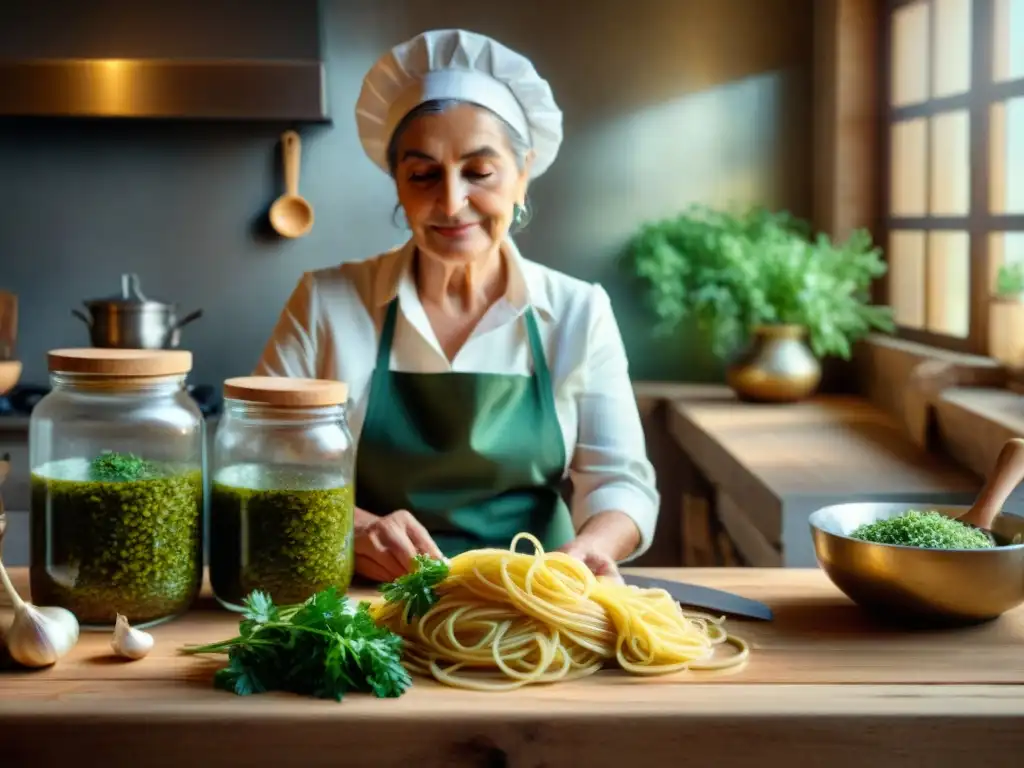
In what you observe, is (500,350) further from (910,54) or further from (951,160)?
(910,54)

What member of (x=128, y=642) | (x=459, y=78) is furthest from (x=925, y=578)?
(x=459, y=78)

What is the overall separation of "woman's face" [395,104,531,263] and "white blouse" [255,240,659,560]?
0.15 m

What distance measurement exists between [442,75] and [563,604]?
3.22 ft

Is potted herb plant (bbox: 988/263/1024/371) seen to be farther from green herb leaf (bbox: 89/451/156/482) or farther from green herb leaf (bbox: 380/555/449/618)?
green herb leaf (bbox: 89/451/156/482)

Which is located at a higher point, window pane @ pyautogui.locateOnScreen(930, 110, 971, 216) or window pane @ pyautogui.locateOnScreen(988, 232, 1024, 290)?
window pane @ pyautogui.locateOnScreen(930, 110, 971, 216)

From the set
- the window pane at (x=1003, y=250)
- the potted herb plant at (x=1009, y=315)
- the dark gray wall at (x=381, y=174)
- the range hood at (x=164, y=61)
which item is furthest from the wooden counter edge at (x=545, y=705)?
the dark gray wall at (x=381, y=174)

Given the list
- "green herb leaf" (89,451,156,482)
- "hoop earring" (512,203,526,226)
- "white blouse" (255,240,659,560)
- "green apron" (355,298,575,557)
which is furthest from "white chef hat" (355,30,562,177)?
"green herb leaf" (89,451,156,482)

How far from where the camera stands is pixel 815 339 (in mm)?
3236

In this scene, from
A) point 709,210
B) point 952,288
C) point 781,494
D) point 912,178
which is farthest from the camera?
point 709,210

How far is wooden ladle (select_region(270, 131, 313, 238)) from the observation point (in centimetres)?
364

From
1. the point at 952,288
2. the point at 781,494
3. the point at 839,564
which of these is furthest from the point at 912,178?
the point at 839,564

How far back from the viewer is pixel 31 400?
11.0 feet

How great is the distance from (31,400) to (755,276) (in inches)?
80.4

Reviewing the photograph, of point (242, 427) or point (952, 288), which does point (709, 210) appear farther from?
point (242, 427)
